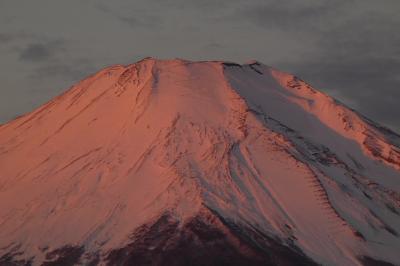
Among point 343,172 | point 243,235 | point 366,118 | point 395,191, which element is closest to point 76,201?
point 243,235

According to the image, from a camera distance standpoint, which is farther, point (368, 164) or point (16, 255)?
point (368, 164)

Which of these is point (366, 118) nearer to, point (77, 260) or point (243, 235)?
point (243, 235)

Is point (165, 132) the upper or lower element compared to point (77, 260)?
upper

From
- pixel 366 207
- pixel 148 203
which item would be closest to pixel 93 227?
pixel 148 203

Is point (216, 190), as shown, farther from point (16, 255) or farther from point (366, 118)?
point (366, 118)

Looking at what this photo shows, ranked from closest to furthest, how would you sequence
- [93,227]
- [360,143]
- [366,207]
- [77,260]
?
1. [77,260]
2. [93,227]
3. [366,207]
4. [360,143]

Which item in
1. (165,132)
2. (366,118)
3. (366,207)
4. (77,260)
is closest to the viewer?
(77,260)
